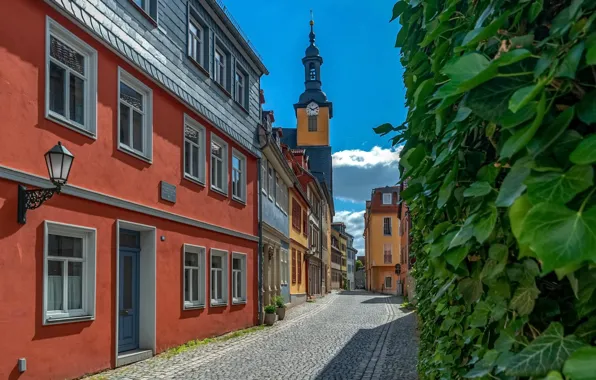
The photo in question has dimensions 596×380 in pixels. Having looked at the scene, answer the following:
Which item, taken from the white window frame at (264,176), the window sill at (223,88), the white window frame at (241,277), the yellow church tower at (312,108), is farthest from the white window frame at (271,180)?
the yellow church tower at (312,108)

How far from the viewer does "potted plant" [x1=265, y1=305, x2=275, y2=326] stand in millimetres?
19375

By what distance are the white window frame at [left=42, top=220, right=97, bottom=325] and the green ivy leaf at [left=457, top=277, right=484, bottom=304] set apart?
772 cm

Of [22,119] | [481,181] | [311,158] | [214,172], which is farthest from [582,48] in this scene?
[311,158]

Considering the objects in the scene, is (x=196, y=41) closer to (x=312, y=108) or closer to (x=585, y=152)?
(x=585, y=152)

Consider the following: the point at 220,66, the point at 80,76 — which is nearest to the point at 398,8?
the point at 80,76

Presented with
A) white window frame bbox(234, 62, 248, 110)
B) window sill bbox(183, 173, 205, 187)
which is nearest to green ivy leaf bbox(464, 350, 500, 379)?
window sill bbox(183, 173, 205, 187)

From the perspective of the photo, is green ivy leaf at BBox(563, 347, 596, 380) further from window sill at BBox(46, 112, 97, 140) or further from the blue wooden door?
the blue wooden door

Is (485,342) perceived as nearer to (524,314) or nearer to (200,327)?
(524,314)

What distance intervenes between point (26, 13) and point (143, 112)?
12.5 ft

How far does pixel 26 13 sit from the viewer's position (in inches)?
325

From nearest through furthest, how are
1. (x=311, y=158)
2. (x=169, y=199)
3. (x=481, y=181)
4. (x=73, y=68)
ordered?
1. (x=481, y=181)
2. (x=73, y=68)
3. (x=169, y=199)
4. (x=311, y=158)

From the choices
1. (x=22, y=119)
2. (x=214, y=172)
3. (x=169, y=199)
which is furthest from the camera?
(x=214, y=172)

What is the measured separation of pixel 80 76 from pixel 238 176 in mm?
8636

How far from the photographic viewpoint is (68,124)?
29.7ft
